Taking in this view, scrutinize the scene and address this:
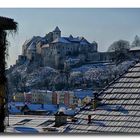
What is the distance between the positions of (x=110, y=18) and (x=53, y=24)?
58 centimetres

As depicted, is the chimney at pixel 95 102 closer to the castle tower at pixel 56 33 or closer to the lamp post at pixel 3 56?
the castle tower at pixel 56 33

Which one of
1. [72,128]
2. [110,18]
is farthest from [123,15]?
[72,128]

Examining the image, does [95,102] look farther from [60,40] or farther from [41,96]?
[60,40]

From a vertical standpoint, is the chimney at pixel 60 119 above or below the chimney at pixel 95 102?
below

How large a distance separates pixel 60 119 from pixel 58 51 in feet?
2.27

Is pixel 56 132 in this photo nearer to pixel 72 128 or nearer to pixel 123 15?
pixel 72 128

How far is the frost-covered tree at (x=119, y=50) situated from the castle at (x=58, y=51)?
10cm

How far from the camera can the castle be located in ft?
57.0

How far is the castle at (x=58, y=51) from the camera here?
17359 mm

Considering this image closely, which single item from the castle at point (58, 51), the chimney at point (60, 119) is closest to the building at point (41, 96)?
the chimney at point (60, 119)

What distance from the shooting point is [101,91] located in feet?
57.1

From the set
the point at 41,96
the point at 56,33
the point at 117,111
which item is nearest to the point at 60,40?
the point at 56,33

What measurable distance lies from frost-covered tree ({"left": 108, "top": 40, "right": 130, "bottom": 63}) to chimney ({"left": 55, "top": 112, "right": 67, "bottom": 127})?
0.77 meters

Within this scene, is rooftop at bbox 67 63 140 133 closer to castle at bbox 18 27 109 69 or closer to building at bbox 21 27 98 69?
castle at bbox 18 27 109 69
